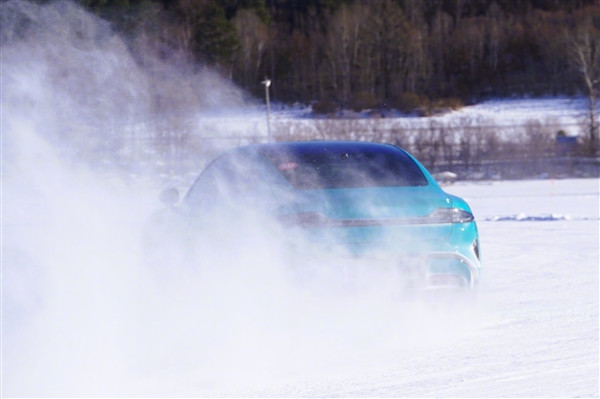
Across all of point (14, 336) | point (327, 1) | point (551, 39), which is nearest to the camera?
point (14, 336)

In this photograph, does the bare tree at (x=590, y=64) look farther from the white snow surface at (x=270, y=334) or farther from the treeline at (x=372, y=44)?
the white snow surface at (x=270, y=334)

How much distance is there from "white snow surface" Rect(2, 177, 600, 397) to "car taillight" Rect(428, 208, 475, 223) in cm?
50

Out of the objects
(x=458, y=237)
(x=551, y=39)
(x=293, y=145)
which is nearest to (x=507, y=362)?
(x=458, y=237)

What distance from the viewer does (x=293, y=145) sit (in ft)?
22.1

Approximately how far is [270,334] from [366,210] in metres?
1.01

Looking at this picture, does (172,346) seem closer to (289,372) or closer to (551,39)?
(289,372)

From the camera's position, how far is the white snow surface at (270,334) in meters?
4.67

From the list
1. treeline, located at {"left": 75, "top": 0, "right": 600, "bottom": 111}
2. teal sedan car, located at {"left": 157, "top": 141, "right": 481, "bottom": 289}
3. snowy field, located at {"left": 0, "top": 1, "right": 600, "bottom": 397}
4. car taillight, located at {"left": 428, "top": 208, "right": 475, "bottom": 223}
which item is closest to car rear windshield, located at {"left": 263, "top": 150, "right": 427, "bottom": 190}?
teal sedan car, located at {"left": 157, "top": 141, "right": 481, "bottom": 289}

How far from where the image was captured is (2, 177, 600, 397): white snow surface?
184 inches

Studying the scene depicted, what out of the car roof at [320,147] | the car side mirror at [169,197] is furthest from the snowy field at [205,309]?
the car roof at [320,147]

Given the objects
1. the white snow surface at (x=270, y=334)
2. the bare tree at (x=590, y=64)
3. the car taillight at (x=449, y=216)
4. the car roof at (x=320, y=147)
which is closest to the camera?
the white snow surface at (x=270, y=334)

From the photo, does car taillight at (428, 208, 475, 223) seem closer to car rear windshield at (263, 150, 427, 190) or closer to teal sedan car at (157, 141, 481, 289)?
teal sedan car at (157, 141, 481, 289)

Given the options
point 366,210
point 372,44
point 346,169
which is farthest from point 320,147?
point 372,44

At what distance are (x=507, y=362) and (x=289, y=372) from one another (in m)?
1.27
